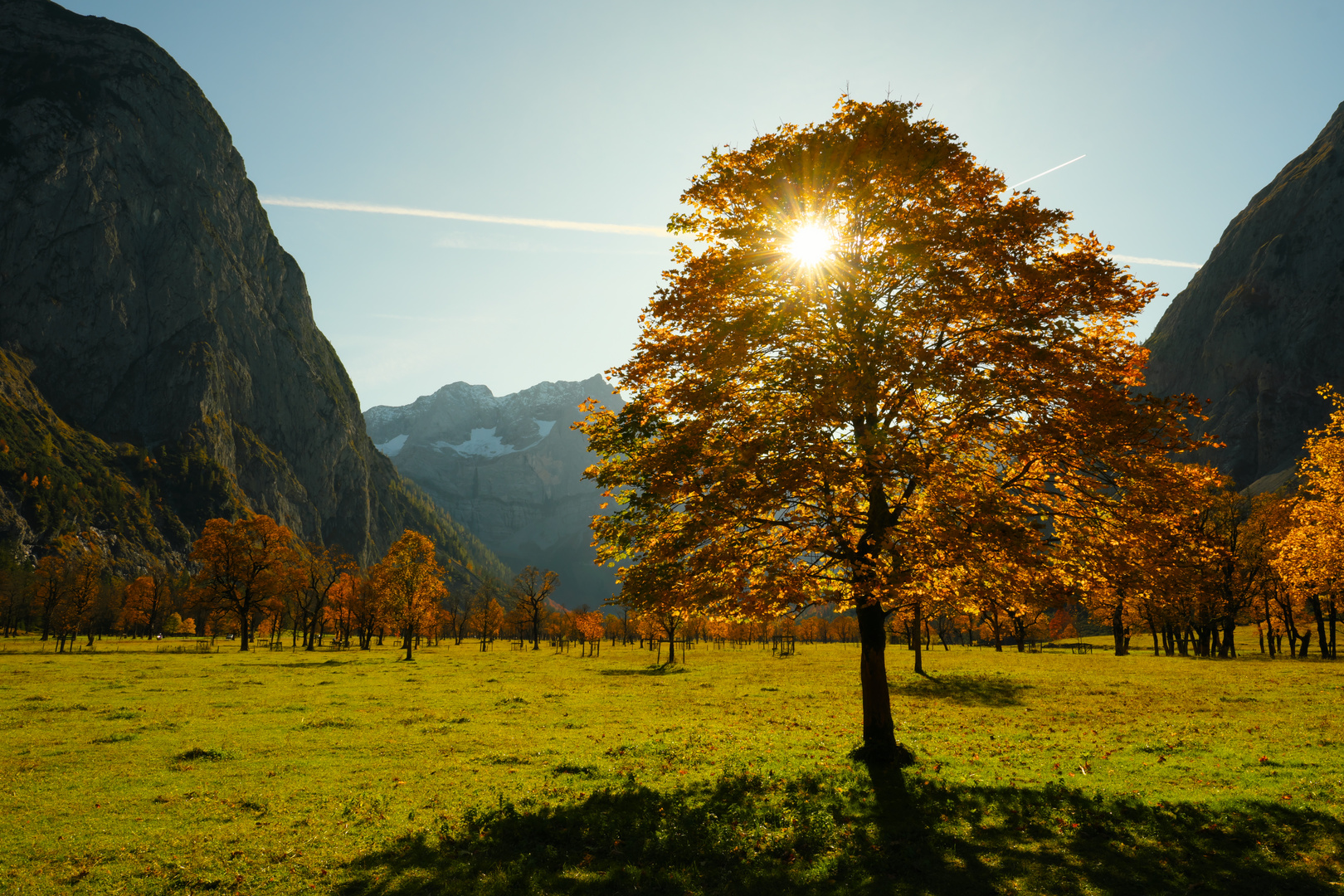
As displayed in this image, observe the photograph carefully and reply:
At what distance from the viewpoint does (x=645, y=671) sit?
5628 cm

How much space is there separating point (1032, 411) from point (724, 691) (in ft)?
95.3

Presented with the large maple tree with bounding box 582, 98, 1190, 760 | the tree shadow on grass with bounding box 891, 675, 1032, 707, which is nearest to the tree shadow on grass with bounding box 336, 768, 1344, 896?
the large maple tree with bounding box 582, 98, 1190, 760

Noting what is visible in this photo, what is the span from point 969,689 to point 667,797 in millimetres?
28284

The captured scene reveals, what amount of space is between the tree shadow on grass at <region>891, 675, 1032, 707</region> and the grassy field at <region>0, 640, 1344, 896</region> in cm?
203

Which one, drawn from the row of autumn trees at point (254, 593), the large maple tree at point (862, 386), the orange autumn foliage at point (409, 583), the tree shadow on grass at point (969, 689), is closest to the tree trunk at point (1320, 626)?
the tree shadow on grass at point (969, 689)

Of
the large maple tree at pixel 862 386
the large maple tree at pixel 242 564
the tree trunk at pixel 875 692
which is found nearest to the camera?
the large maple tree at pixel 862 386

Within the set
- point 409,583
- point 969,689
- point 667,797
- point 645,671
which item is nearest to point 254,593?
point 409,583

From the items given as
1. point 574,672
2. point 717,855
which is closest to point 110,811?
point 717,855

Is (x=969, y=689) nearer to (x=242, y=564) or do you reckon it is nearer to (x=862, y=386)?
(x=862, y=386)

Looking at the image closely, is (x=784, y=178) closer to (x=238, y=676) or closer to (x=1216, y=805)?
(x=1216, y=805)

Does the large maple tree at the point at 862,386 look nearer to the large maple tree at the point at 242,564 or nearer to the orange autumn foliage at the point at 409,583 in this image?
the orange autumn foliage at the point at 409,583

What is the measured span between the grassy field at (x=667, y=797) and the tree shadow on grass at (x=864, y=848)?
6 cm

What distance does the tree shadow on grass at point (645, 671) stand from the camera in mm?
53375

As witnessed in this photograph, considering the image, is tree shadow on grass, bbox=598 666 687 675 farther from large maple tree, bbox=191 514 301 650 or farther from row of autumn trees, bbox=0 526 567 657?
large maple tree, bbox=191 514 301 650
